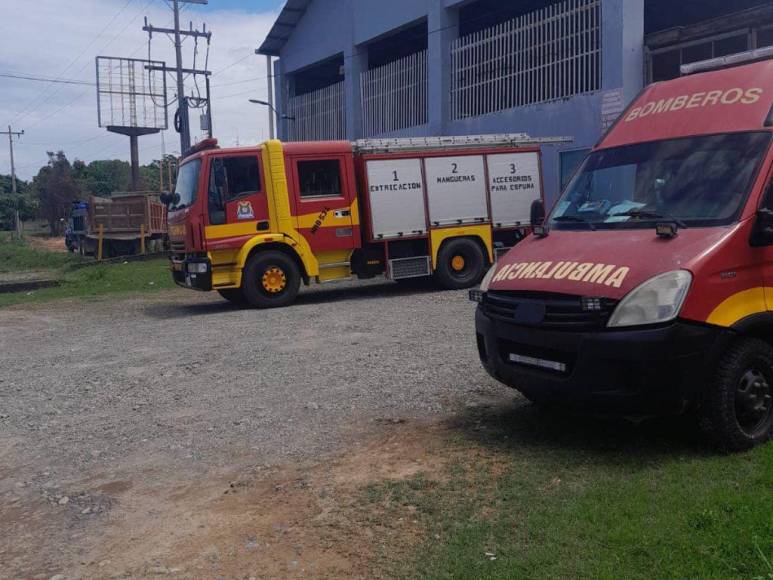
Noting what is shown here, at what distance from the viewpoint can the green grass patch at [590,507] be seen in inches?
138

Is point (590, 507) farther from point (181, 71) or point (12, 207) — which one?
Answer: point (12, 207)

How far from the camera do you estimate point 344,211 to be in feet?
44.5

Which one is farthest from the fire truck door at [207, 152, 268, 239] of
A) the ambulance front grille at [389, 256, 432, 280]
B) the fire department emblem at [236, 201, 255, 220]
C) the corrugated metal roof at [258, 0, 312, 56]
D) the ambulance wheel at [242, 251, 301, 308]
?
the corrugated metal roof at [258, 0, 312, 56]

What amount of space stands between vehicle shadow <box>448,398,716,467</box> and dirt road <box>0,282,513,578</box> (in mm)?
365

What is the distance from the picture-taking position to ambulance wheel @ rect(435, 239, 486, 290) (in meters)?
14.4

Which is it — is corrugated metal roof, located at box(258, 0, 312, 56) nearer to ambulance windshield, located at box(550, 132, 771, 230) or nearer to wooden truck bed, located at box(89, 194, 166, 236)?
wooden truck bed, located at box(89, 194, 166, 236)

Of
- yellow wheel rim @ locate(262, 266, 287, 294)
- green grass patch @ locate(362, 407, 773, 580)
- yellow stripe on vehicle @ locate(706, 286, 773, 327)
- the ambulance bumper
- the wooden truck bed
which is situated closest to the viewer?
green grass patch @ locate(362, 407, 773, 580)

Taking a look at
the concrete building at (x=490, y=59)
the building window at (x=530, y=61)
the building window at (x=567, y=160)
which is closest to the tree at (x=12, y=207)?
the concrete building at (x=490, y=59)

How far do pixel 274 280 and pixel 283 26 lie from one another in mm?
18312

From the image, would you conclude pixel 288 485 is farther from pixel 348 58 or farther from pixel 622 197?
pixel 348 58

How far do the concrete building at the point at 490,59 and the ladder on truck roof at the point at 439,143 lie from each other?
225 cm

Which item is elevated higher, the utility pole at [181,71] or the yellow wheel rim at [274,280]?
the utility pole at [181,71]

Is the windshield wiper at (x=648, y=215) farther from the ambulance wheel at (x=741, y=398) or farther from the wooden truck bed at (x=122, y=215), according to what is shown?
the wooden truck bed at (x=122, y=215)

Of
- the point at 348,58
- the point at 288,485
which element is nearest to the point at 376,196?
the point at 288,485
